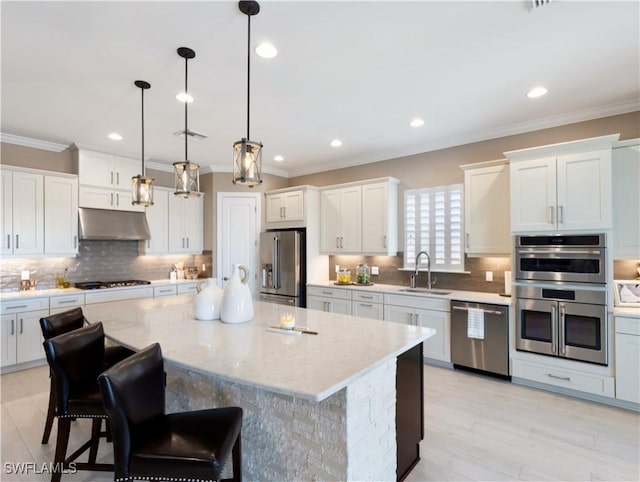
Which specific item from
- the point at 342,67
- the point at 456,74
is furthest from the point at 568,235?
the point at 342,67

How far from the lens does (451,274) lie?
4348mm

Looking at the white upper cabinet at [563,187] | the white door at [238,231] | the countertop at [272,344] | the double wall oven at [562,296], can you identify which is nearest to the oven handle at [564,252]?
the double wall oven at [562,296]

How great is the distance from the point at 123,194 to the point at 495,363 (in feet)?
17.3

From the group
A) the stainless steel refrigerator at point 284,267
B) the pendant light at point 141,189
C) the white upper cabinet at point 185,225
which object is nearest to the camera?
the pendant light at point 141,189

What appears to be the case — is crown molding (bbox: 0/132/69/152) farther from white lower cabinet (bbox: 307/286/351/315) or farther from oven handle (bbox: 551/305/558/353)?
oven handle (bbox: 551/305/558/353)

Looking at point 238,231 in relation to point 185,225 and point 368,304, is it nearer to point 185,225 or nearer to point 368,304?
point 185,225

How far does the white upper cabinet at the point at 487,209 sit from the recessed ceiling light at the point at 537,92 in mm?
772

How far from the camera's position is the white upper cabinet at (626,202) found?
120 inches

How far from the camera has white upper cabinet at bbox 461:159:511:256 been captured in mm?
3689

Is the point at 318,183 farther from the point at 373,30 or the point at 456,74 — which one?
the point at 373,30

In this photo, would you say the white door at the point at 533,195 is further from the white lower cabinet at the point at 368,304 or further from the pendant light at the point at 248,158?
the pendant light at the point at 248,158

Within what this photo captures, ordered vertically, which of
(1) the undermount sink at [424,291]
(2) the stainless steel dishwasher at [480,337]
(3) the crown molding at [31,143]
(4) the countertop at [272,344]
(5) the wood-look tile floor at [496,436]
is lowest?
(5) the wood-look tile floor at [496,436]

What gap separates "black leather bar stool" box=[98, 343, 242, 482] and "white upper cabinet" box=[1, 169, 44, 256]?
3.66 m

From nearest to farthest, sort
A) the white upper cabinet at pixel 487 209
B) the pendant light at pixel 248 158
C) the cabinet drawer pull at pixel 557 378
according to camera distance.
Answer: the pendant light at pixel 248 158 < the cabinet drawer pull at pixel 557 378 < the white upper cabinet at pixel 487 209
